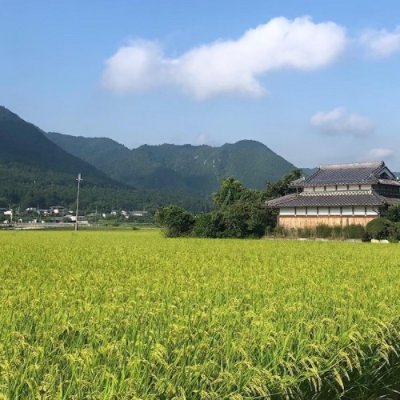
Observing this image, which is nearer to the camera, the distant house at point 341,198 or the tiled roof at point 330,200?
the tiled roof at point 330,200

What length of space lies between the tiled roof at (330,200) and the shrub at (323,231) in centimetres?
163

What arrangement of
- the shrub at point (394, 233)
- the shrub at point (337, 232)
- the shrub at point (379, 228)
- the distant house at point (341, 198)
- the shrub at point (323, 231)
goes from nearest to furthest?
the shrub at point (394, 233), the shrub at point (379, 228), the shrub at point (337, 232), the distant house at point (341, 198), the shrub at point (323, 231)

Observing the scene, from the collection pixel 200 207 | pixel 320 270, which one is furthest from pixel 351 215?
pixel 200 207

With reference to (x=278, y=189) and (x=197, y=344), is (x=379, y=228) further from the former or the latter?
(x=197, y=344)

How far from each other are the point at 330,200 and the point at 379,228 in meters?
5.60

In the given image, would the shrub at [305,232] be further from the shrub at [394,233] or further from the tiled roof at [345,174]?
the shrub at [394,233]

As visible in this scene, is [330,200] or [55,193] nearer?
[330,200]

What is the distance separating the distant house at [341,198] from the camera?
119 ft

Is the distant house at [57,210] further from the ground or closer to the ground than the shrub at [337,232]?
closer to the ground

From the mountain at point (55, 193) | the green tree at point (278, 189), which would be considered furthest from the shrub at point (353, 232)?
the mountain at point (55, 193)

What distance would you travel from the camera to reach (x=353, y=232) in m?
35.2

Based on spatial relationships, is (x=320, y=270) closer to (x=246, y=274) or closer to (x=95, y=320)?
(x=246, y=274)

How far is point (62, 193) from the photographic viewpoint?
438 feet

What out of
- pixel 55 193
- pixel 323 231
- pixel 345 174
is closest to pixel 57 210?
pixel 55 193
